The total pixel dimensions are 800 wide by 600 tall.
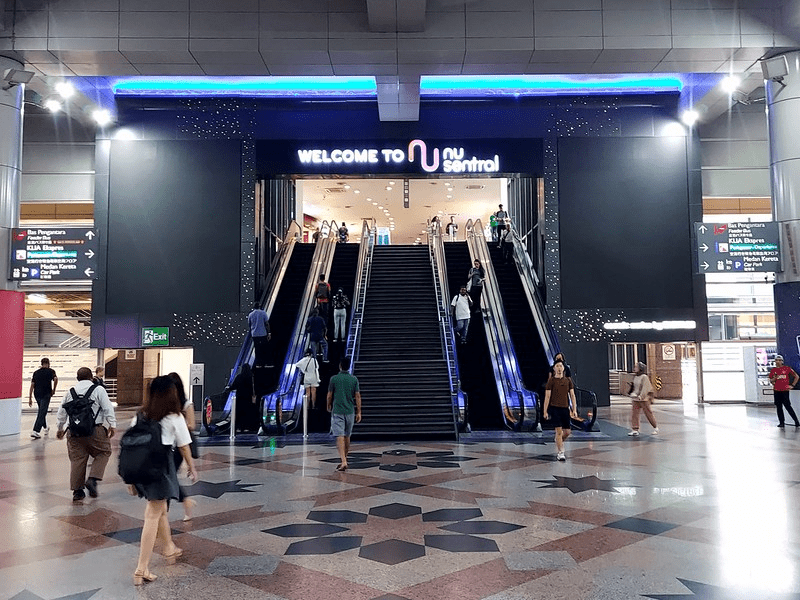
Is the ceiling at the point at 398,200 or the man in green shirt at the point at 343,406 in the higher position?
the ceiling at the point at 398,200

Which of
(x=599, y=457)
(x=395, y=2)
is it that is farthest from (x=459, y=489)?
(x=395, y=2)

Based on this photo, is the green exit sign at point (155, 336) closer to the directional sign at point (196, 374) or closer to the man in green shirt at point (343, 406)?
the directional sign at point (196, 374)

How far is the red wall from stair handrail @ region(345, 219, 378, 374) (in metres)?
6.27

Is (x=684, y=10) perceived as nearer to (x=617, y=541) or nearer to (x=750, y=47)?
(x=750, y=47)

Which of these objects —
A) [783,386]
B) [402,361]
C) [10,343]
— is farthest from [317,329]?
[783,386]

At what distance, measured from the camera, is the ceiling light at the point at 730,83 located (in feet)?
47.0

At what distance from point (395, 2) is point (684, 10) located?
213 inches

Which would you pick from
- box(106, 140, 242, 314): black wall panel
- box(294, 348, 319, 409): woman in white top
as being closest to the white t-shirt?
box(294, 348, 319, 409): woman in white top

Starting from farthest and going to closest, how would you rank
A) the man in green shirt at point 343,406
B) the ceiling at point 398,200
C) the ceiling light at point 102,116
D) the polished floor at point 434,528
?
the ceiling at point 398,200, the ceiling light at point 102,116, the man in green shirt at point 343,406, the polished floor at point 434,528

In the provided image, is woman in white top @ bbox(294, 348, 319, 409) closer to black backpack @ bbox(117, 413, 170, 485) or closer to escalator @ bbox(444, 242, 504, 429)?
escalator @ bbox(444, 242, 504, 429)

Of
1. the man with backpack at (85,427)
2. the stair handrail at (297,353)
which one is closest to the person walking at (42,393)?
the stair handrail at (297,353)

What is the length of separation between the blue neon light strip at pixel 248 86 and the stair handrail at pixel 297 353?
15.4ft

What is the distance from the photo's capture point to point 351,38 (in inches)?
503

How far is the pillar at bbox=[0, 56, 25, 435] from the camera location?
12938mm
